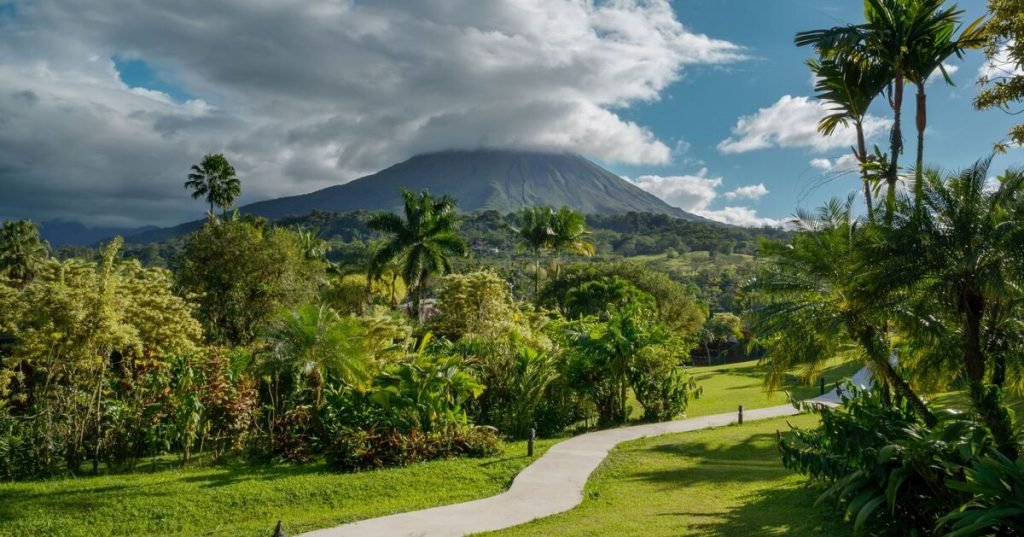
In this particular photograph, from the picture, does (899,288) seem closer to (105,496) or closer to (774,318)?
(774,318)

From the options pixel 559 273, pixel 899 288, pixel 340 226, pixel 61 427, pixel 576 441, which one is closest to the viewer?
pixel 899 288

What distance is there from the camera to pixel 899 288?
8.08 meters

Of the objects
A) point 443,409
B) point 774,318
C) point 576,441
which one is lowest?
point 576,441

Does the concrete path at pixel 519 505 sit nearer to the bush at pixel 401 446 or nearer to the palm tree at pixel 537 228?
the bush at pixel 401 446

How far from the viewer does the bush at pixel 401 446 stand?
10867 millimetres

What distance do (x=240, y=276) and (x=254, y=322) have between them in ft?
6.03

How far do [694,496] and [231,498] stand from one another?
263 inches

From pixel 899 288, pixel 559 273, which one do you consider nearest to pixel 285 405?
pixel 899 288

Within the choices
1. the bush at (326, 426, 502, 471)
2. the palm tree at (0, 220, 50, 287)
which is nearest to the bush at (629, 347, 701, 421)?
the bush at (326, 426, 502, 471)

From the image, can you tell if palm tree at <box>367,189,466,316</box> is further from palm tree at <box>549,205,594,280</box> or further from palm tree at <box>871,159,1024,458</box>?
palm tree at <box>871,159,1024,458</box>

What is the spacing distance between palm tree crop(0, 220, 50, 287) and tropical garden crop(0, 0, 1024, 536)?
1441 inches

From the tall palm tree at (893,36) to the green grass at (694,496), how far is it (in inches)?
241

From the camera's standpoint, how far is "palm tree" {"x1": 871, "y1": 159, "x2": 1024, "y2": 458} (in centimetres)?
737

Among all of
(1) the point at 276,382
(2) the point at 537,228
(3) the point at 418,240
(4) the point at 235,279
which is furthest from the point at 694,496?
(2) the point at 537,228
